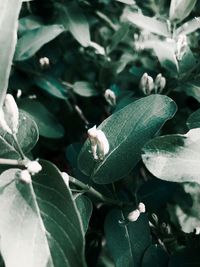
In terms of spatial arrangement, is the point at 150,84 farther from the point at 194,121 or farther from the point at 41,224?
the point at 41,224

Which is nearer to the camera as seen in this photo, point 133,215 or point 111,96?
point 133,215

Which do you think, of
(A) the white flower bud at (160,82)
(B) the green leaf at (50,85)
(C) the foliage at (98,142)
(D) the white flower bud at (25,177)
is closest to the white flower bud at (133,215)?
(C) the foliage at (98,142)

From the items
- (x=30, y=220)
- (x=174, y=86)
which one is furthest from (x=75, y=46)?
(x=30, y=220)

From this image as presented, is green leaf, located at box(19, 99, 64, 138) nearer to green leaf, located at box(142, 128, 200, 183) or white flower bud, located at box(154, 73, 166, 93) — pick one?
white flower bud, located at box(154, 73, 166, 93)

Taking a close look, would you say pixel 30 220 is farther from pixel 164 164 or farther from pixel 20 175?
pixel 164 164

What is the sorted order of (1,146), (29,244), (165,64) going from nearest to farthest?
1. (29,244)
2. (1,146)
3. (165,64)

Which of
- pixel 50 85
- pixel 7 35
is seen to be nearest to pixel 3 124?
pixel 7 35
